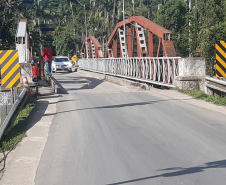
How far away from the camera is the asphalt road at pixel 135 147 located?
5609 mm

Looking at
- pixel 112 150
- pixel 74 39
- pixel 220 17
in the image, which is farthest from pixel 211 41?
pixel 74 39

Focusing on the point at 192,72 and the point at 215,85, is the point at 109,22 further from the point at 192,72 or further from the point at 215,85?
the point at 215,85

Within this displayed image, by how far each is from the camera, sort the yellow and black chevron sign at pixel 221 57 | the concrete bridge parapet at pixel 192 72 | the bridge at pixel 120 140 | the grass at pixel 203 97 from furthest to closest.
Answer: the concrete bridge parapet at pixel 192 72, the yellow and black chevron sign at pixel 221 57, the grass at pixel 203 97, the bridge at pixel 120 140

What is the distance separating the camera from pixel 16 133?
8.48 metres

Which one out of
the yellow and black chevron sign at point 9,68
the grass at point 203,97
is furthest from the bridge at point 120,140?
the grass at point 203,97

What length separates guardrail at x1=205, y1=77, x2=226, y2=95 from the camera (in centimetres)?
1272

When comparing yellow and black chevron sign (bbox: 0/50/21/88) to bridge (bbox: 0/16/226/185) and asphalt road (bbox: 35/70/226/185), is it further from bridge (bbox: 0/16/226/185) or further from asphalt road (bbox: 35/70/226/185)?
asphalt road (bbox: 35/70/226/185)

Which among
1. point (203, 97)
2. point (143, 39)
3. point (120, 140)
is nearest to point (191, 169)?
point (120, 140)

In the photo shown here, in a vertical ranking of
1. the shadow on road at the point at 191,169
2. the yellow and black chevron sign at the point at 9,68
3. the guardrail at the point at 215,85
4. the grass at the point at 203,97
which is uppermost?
the yellow and black chevron sign at the point at 9,68

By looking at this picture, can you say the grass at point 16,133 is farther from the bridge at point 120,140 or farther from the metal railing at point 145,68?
the metal railing at point 145,68

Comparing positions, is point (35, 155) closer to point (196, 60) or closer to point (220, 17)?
point (196, 60)

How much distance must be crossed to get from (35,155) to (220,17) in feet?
62.3

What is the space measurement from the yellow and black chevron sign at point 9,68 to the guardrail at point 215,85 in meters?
6.36

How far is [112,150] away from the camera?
7.02 metres
